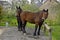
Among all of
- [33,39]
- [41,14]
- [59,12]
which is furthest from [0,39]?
[59,12]

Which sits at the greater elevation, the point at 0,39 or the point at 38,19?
the point at 38,19

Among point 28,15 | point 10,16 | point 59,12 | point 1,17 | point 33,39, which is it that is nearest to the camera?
point 33,39

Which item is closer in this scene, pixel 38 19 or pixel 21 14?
pixel 38 19

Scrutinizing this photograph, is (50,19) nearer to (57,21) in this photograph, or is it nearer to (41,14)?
(57,21)

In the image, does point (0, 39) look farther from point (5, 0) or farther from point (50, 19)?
point (5, 0)

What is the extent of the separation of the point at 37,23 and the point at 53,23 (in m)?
15.6

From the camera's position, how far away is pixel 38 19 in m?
11.2

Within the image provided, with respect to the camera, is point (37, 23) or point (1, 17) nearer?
point (37, 23)

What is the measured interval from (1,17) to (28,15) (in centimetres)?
1762

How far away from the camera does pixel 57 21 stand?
26625mm

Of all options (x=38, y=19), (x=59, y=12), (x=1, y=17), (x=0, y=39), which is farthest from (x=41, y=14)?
(x=1, y=17)

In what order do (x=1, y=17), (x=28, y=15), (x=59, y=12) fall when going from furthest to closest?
1. (x=1, y=17)
2. (x=59, y=12)
3. (x=28, y=15)

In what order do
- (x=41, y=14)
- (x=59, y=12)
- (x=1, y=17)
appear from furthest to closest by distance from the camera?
(x=1, y=17), (x=59, y=12), (x=41, y=14)

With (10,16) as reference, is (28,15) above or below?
above
